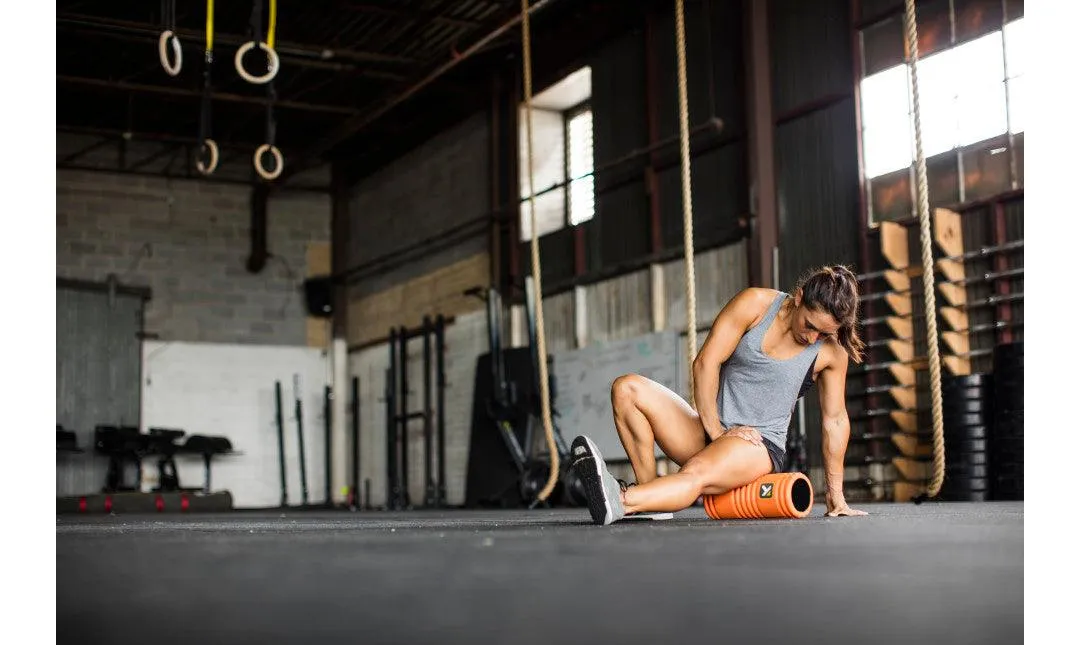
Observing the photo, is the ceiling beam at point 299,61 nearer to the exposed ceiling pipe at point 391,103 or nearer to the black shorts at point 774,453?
the exposed ceiling pipe at point 391,103

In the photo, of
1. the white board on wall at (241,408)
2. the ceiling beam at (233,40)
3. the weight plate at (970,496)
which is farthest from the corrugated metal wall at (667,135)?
the white board on wall at (241,408)

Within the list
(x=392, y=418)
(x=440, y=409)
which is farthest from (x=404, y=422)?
(x=440, y=409)

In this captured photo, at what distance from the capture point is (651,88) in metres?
10.4

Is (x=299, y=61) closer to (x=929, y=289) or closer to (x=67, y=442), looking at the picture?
(x=67, y=442)

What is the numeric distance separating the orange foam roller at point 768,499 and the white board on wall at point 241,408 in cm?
1151

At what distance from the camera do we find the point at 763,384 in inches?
142

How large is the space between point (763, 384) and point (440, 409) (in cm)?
910

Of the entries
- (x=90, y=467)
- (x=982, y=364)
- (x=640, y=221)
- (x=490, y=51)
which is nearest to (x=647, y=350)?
(x=640, y=221)

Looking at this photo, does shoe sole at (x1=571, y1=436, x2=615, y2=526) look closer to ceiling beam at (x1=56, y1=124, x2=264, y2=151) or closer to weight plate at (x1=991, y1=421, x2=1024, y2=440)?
weight plate at (x1=991, y1=421, x2=1024, y2=440)

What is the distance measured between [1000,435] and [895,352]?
3.49 feet

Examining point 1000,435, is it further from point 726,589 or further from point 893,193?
point 726,589

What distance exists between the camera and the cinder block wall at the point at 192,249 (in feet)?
46.6
